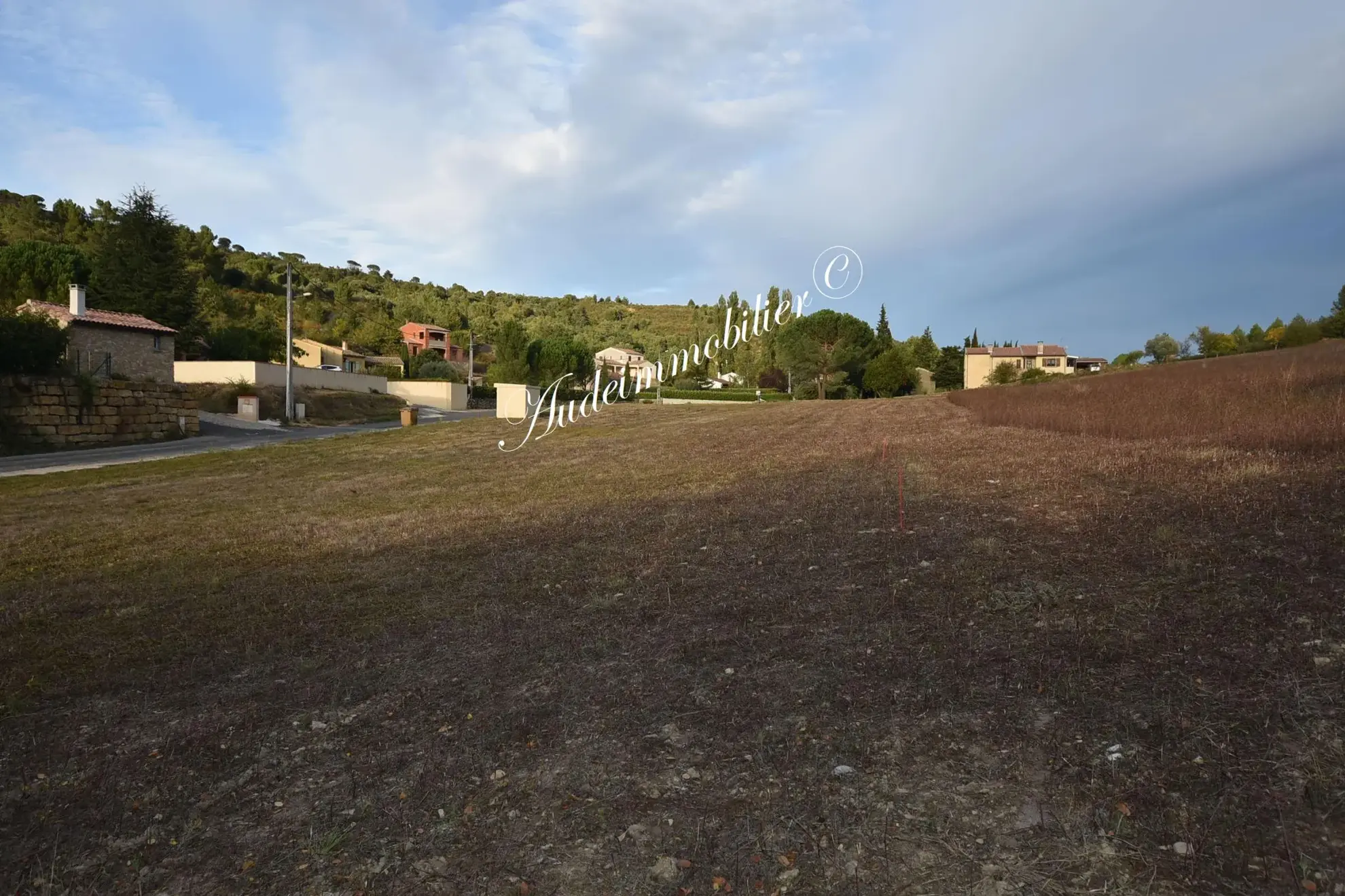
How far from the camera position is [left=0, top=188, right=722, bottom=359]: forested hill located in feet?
161

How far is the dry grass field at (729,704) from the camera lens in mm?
3492

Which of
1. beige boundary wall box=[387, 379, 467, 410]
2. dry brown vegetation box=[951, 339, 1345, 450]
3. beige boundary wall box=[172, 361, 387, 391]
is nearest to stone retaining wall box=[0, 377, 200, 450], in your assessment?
beige boundary wall box=[172, 361, 387, 391]

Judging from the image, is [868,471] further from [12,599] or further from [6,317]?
[6,317]

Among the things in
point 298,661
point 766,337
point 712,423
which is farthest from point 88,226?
point 298,661

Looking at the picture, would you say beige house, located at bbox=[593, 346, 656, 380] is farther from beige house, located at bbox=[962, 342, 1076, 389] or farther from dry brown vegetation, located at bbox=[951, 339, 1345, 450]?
dry brown vegetation, located at bbox=[951, 339, 1345, 450]

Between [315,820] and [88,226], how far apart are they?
105201 millimetres

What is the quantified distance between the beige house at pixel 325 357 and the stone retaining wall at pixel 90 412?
37.8 m

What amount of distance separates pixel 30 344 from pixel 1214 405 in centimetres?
3994

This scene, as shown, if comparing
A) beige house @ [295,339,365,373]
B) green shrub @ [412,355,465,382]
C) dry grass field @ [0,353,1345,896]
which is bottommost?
dry grass field @ [0,353,1345,896]

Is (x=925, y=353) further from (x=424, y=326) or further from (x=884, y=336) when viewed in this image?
(x=424, y=326)

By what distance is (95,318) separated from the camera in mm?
35438

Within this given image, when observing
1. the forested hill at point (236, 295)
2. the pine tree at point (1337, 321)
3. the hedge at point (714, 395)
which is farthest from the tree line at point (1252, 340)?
the forested hill at point (236, 295)

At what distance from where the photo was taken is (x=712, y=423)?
32812 mm

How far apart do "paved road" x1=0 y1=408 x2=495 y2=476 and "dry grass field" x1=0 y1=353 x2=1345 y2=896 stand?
56.7ft
